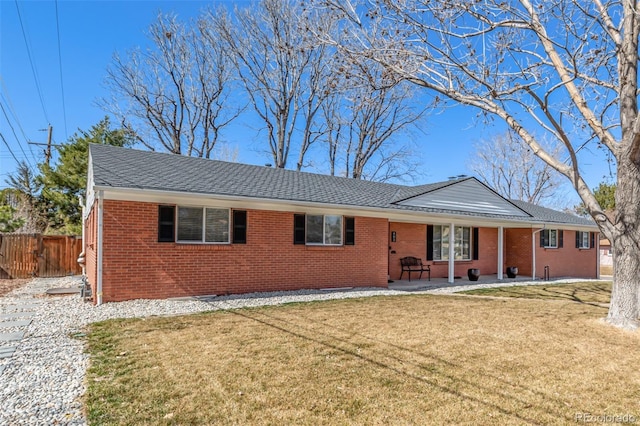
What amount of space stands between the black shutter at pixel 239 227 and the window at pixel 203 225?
208mm

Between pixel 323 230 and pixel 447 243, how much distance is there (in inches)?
270

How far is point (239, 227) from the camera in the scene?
33.4 feet

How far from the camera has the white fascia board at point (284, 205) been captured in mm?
8703

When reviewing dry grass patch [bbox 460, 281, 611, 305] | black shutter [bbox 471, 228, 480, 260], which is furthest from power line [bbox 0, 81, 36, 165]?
A: black shutter [bbox 471, 228, 480, 260]

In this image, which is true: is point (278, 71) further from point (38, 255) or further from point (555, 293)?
point (555, 293)

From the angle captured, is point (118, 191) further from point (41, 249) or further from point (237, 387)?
point (41, 249)

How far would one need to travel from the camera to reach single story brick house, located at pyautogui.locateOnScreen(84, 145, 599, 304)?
28.6 feet

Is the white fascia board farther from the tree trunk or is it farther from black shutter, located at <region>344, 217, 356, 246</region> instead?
the tree trunk

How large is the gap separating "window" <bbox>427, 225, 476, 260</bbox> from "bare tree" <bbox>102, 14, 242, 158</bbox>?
1580 centimetres

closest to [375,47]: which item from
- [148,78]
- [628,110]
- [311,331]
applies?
[628,110]

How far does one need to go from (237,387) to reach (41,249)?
14.8m

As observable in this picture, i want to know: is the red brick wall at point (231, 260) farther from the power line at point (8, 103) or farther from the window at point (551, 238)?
the window at point (551, 238)

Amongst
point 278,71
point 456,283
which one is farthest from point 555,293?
point 278,71

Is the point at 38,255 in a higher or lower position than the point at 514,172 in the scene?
lower
